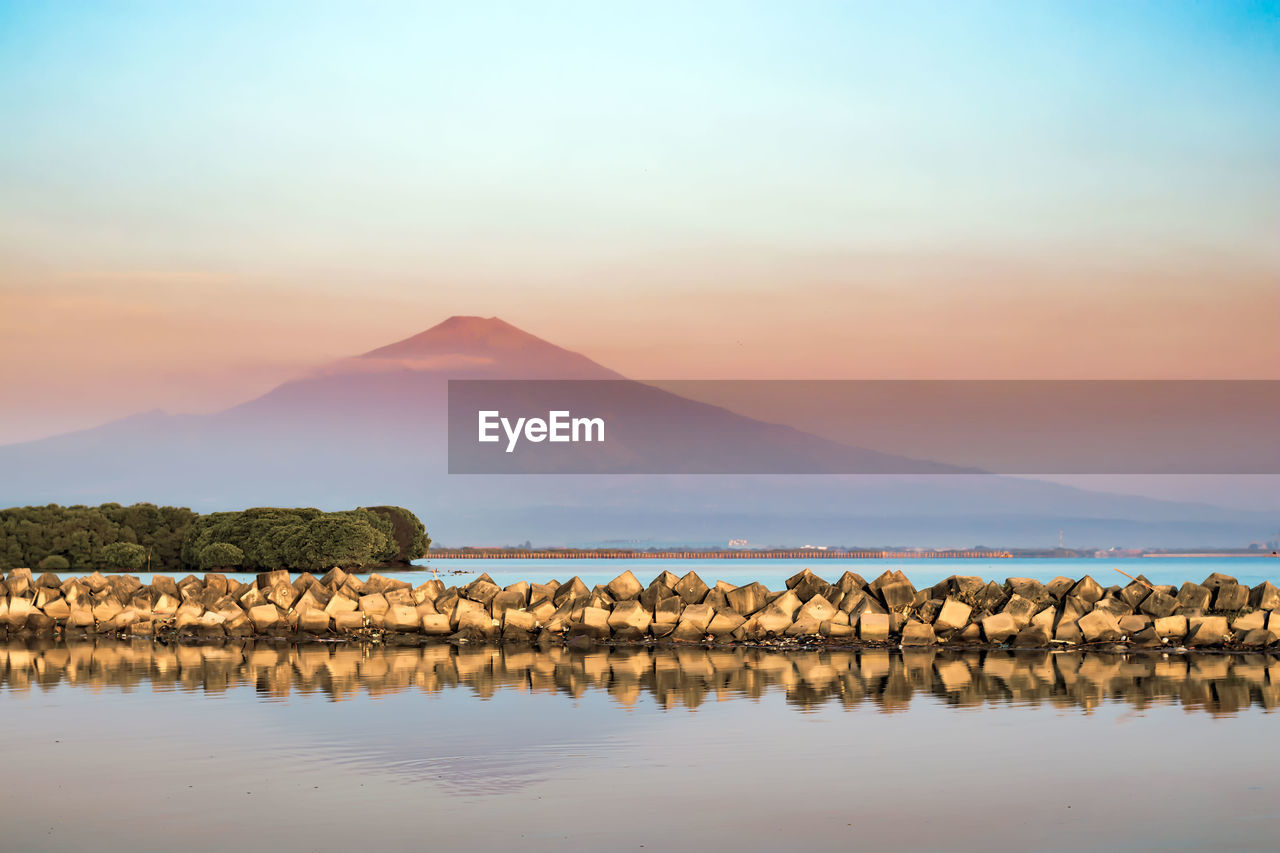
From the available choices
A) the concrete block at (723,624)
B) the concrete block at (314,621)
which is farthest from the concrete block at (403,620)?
the concrete block at (723,624)

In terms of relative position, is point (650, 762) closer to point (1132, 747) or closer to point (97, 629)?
point (1132, 747)

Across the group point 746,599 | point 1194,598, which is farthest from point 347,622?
point 1194,598

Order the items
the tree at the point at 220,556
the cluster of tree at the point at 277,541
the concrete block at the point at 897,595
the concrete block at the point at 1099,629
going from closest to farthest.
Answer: the concrete block at the point at 1099,629 → the concrete block at the point at 897,595 → the tree at the point at 220,556 → the cluster of tree at the point at 277,541

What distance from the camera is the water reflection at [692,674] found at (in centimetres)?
1766

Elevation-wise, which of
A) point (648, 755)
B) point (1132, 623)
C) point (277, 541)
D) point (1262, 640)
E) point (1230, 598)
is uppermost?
point (277, 541)

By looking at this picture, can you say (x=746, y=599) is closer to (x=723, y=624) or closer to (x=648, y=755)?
(x=723, y=624)

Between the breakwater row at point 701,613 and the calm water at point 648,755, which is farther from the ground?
the breakwater row at point 701,613

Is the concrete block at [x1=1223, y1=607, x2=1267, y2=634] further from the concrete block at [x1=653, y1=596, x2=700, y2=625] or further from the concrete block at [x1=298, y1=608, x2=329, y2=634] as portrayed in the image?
the concrete block at [x1=298, y1=608, x2=329, y2=634]

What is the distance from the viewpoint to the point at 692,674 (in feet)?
66.2

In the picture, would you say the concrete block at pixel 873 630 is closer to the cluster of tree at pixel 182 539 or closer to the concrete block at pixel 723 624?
the concrete block at pixel 723 624

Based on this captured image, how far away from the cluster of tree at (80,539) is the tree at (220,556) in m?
3.74

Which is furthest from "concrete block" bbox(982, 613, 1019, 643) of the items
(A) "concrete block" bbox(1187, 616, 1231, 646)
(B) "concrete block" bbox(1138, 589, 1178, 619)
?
(A) "concrete block" bbox(1187, 616, 1231, 646)

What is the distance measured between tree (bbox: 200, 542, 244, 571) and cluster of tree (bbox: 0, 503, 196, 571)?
3745 mm

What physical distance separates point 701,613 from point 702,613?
0.02 m
